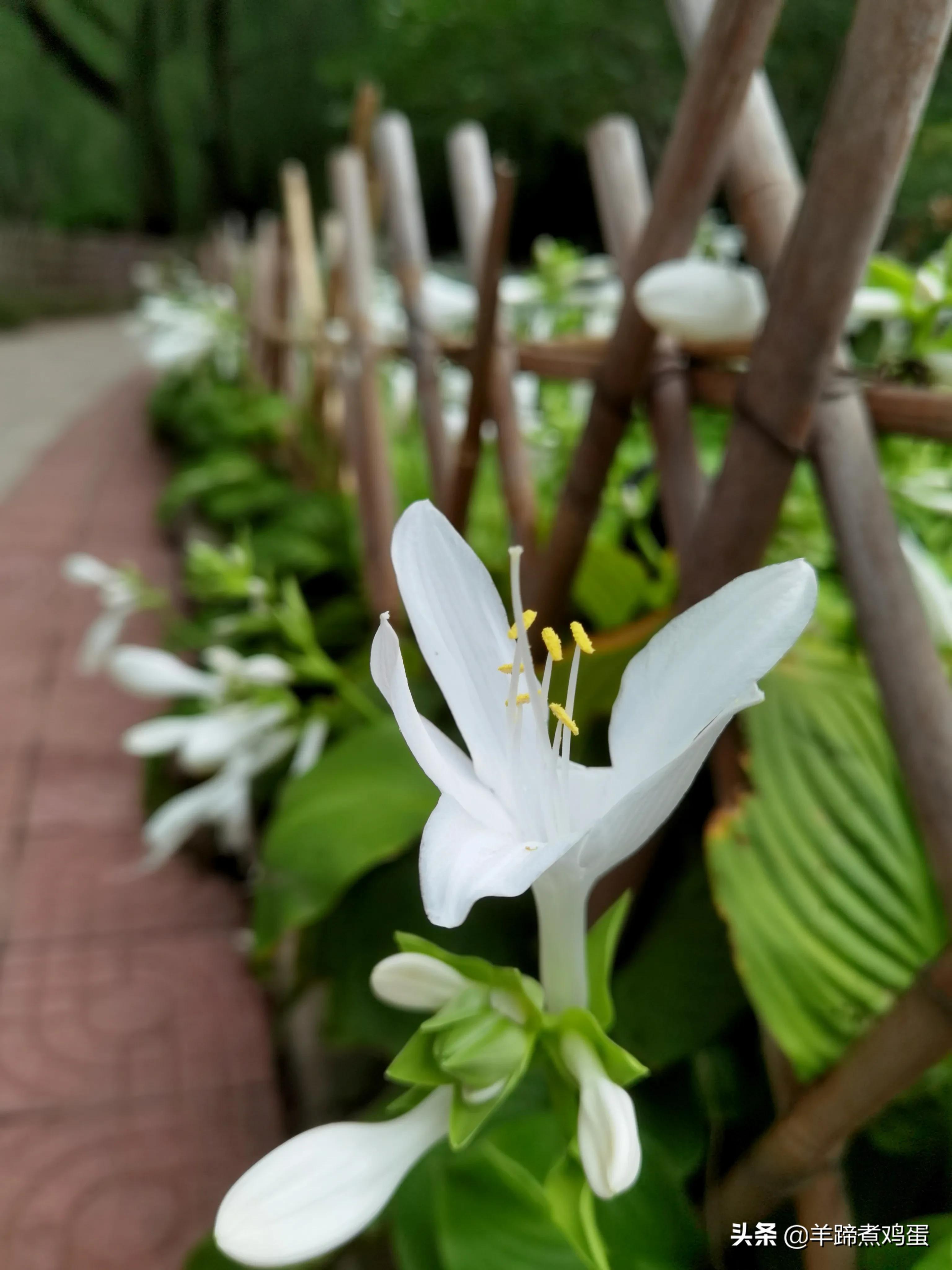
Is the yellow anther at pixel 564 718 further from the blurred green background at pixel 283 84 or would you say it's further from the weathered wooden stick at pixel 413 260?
the weathered wooden stick at pixel 413 260

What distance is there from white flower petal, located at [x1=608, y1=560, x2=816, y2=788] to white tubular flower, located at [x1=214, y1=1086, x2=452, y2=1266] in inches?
5.2

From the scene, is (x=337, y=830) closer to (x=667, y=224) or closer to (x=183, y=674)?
(x=183, y=674)

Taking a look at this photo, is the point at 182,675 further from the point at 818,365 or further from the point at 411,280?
the point at 818,365

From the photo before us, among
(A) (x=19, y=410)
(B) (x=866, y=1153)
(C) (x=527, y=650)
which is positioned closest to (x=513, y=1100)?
(B) (x=866, y=1153)

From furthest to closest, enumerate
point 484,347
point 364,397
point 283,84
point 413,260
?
1. point 364,397
2. point 413,260
3. point 484,347
4. point 283,84

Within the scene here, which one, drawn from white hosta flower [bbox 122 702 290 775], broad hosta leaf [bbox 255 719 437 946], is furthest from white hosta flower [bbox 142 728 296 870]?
broad hosta leaf [bbox 255 719 437 946]

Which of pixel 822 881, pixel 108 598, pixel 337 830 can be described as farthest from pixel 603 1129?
pixel 108 598

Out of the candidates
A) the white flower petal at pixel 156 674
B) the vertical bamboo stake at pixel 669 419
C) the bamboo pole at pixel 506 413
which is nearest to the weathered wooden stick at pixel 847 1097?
the vertical bamboo stake at pixel 669 419

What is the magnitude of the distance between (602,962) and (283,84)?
401 mm

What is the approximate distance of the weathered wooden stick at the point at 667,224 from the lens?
354mm

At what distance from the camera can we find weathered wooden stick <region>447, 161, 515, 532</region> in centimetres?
49

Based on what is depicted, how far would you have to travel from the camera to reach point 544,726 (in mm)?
271

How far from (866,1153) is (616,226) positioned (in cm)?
49

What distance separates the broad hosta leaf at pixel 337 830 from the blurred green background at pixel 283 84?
30 centimetres
